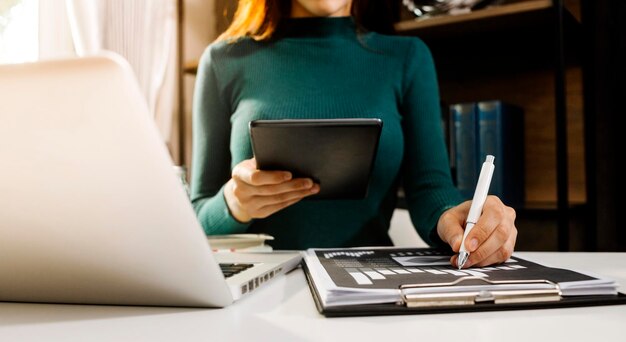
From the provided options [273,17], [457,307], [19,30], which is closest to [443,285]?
[457,307]

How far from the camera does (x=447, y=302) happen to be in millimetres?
387

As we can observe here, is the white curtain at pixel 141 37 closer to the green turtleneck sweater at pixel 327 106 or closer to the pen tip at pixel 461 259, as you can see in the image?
the green turtleneck sweater at pixel 327 106

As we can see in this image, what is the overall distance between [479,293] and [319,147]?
281 mm

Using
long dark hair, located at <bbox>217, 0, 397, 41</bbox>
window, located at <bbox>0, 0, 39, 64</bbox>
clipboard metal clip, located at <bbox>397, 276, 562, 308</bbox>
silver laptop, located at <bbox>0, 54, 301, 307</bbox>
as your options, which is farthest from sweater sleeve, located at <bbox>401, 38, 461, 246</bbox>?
window, located at <bbox>0, 0, 39, 64</bbox>

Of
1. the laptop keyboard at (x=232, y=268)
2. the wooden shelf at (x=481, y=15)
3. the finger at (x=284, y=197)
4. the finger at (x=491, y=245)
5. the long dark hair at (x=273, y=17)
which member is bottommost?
the laptop keyboard at (x=232, y=268)

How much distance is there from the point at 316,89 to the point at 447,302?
0.78 m

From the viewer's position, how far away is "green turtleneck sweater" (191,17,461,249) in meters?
1.08

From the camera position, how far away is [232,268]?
51 cm

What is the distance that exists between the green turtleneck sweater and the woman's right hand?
170 millimetres

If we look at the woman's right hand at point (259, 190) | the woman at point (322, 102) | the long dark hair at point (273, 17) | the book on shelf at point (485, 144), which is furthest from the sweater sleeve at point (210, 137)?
the book on shelf at point (485, 144)

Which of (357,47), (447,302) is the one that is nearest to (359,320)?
(447,302)

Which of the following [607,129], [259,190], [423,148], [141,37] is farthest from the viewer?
[141,37]

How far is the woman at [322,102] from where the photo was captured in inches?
42.3

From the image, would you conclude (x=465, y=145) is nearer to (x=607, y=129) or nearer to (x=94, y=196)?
(x=607, y=129)
